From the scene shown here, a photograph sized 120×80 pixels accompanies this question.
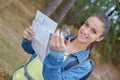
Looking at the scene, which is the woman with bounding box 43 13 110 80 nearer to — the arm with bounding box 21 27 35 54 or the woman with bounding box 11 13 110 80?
the woman with bounding box 11 13 110 80

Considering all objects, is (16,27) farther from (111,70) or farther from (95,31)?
(95,31)

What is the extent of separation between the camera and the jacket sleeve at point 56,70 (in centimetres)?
309

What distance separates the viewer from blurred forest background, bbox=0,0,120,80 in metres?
11.1

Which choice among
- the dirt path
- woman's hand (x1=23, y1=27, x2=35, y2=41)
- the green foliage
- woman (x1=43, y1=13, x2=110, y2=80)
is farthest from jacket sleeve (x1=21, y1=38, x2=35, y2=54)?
the green foliage

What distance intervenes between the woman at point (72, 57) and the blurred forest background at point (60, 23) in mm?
4598

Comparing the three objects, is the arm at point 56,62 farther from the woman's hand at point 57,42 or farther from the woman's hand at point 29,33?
the woman's hand at point 29,33

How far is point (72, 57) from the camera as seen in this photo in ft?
11.2

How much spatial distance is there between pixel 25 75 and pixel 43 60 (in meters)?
0.28

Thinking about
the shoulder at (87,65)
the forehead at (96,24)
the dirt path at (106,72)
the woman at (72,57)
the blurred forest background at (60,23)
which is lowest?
the dirt path at (106,72)

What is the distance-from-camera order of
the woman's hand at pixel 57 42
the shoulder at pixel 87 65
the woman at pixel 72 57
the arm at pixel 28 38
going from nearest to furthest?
the woman's hand at pixel 57 42 → the woman at pixel 72 57 → the shoulder at pixel 87 65 → the arm at pixel 28 38

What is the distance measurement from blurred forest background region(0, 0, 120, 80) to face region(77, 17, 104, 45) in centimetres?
477

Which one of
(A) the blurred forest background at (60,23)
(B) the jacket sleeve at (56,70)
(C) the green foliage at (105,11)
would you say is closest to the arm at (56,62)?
(B) the jacket sleeve at (56,70)

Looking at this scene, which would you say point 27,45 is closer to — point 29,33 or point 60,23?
point 29,33

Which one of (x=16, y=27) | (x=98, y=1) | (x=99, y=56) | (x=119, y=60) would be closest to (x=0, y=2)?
(x=16, y=27)
